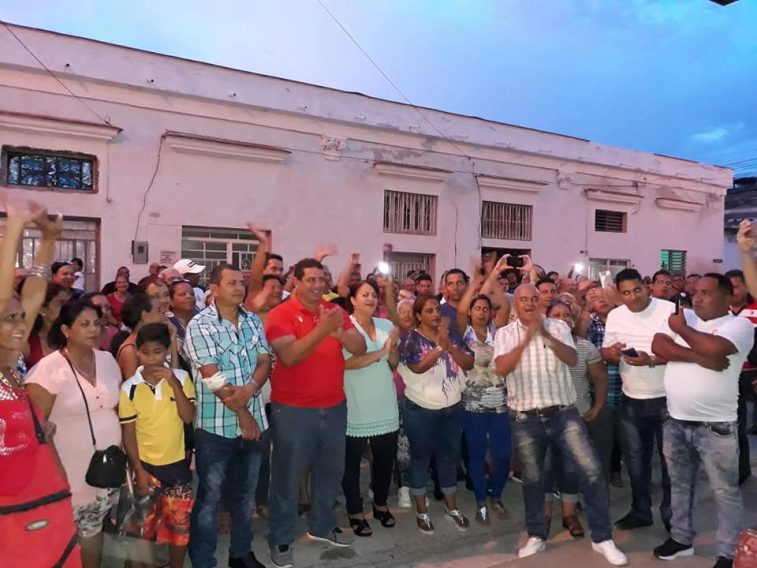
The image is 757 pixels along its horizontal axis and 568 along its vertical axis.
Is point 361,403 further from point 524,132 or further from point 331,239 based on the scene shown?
point 524,132

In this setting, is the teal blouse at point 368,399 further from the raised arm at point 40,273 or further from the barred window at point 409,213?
the barred window at point 409,213

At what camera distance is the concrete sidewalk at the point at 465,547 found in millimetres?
3941

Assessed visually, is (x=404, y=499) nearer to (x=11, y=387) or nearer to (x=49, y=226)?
(x=11, y=387)

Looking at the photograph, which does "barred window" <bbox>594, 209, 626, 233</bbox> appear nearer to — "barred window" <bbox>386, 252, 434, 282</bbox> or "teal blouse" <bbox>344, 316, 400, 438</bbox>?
"barred window" <bbox>386, 252, 434, 282</bbox>

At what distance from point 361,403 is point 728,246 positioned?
23595 mm

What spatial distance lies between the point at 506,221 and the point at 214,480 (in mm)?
12939

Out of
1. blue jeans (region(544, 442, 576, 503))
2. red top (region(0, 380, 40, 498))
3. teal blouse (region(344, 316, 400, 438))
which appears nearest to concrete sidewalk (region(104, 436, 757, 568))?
blue jeans (region(544, 442, 576, 503))

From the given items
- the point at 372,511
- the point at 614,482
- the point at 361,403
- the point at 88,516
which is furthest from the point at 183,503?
the point at 614,482

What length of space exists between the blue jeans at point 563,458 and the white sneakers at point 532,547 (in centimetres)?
3

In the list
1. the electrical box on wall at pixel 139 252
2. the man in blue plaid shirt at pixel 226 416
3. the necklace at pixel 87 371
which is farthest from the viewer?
the electrical box on wall at pixel 139 252

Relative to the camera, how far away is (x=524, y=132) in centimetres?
1566

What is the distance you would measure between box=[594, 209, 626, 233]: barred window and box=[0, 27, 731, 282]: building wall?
0.19 m

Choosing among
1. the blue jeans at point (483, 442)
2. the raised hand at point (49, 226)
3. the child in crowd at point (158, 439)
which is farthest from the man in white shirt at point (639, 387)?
the raised hand at point (49, 226)

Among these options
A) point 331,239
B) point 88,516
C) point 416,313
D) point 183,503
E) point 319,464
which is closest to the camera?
point 88,516
